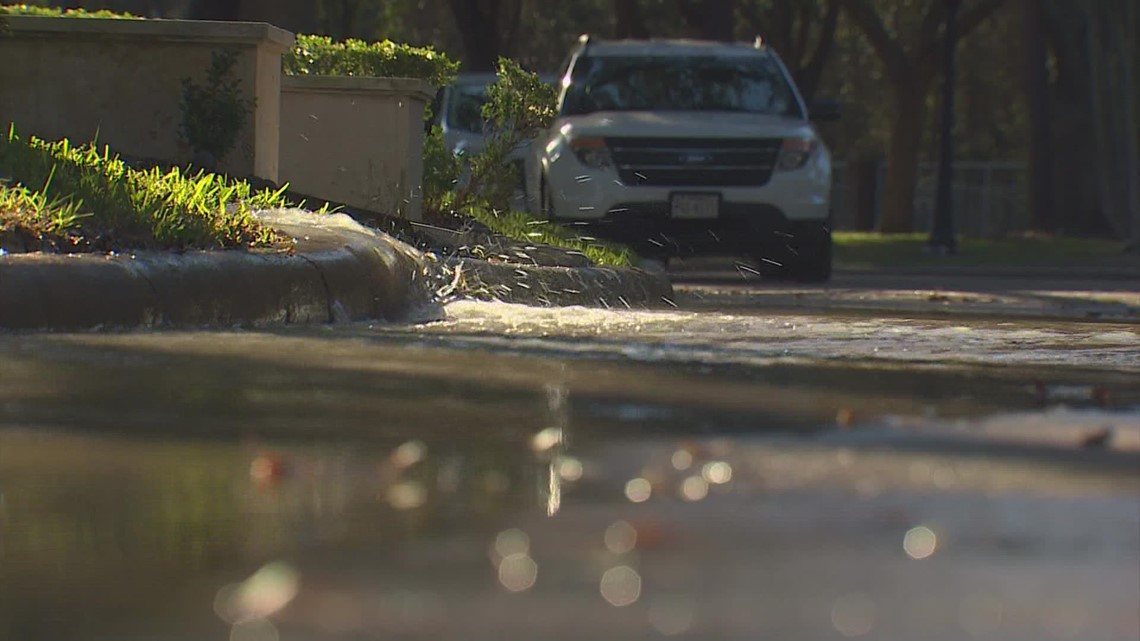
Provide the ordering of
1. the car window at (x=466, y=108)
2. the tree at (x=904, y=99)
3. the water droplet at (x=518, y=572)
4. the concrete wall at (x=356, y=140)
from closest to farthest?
the water droplet at (x=518, y=572), the concrete wall at (x=356, y=140), the car window at (x=466, y=108), the tree at (x=904, y=99)

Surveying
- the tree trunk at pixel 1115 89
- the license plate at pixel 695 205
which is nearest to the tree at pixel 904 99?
the tree trunk at pixel 1115 89

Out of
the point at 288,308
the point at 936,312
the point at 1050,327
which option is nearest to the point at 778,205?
the point at 936,312

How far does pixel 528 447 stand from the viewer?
4844mm

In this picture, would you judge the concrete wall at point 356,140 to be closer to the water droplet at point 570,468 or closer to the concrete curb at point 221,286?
the concrete curb at point 221,286

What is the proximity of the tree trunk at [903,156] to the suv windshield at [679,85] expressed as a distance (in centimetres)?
2346

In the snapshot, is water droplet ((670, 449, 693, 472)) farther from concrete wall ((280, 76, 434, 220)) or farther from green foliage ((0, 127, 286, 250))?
concrete wall ((280, 76, 434, 220))

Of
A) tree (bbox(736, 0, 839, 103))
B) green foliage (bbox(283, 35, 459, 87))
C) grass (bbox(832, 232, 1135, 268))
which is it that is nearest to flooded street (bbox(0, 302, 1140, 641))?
green foliage (bbox(283, 35, 459, 87))

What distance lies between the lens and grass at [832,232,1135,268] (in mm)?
23766

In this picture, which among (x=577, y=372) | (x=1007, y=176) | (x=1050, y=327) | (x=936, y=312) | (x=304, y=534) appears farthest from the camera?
(x=1007, y=176)

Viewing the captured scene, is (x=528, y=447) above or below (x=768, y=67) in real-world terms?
below

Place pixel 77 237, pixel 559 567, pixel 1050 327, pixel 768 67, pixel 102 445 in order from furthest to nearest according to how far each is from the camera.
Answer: pixel 768 67 → pixel 1050 327 → pixel 77 237 → pixel 102 445 → pixel 559 567

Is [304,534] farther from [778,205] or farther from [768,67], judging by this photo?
[768,67]

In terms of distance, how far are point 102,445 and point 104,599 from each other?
159 cm

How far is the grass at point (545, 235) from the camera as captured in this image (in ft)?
44.0
